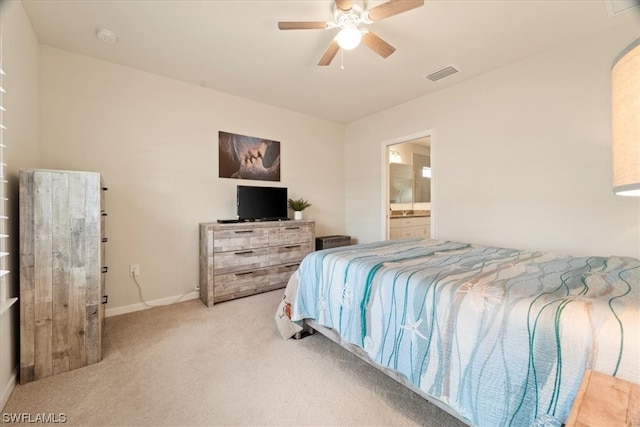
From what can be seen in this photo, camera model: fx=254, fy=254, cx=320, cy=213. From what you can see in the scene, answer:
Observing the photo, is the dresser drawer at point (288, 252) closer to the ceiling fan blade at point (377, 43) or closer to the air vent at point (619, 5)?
the ceiling fan blade at point (377, 43)

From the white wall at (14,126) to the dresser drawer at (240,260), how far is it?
147 cm

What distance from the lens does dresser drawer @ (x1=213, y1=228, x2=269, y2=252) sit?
2.87 metres

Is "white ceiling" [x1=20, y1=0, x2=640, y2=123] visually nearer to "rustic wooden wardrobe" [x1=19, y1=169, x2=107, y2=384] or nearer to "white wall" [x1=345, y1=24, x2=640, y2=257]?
"white wall" [x1=345, y1=24, x2=640, y2=257]

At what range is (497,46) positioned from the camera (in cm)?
239

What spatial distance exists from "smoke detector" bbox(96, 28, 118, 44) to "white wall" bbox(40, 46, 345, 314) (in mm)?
418

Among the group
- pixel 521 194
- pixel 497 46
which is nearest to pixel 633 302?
pixel 521 194

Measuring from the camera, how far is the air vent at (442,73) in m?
2.78

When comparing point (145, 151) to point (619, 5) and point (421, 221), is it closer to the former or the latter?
point (619, 5)

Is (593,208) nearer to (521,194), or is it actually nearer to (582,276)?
Result: (521,194)

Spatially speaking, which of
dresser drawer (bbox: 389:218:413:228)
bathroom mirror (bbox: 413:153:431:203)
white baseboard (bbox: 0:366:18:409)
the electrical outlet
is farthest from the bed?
bathroom mirror (bbox: 413:153:431:203)

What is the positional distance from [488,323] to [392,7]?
191cm

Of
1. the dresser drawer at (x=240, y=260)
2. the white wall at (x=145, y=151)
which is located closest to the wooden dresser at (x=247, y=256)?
the dresser drawer at (x=240, y=260)

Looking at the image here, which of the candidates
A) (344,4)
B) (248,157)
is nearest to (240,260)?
(248,157)

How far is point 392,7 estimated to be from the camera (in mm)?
1649
